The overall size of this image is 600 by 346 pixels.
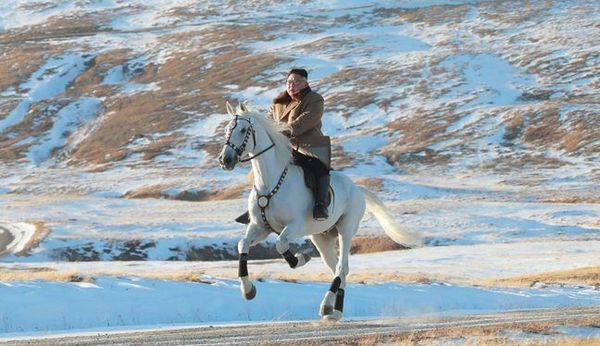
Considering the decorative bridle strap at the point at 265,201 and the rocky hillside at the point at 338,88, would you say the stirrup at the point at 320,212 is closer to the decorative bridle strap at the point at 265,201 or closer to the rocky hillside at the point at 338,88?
the decorative bridle strap at the point at 265,201

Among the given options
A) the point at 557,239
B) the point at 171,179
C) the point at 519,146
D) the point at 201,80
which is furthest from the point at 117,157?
the point at 557,239

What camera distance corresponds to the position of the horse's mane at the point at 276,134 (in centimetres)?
1628

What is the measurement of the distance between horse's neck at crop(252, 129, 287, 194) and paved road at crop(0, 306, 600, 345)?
7.61ft

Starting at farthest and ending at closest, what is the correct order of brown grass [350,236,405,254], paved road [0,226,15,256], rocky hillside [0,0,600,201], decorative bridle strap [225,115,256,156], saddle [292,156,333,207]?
rocky hillside [0,0,600,201]
brown grass [350,236,405,254]
paved road [0,226,15,256]
saddle [292,156,333,207]
decorative bridle strap [225,115,256,156]

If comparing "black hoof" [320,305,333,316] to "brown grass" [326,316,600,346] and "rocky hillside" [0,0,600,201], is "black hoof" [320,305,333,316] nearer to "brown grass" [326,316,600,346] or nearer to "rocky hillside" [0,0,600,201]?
"brown grass" [326,316,600,346]

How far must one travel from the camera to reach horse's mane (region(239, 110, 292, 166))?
641 inches

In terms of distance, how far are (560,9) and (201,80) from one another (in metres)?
62.5

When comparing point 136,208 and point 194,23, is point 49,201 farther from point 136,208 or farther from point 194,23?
point 194,23

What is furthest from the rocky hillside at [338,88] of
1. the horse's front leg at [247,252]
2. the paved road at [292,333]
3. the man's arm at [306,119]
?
the horse's front leg at [247,252]

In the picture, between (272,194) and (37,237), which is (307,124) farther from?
(37,237)

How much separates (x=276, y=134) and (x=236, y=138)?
4.22ft

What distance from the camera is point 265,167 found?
16000 mm

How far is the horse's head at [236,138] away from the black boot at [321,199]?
1528 millimetres

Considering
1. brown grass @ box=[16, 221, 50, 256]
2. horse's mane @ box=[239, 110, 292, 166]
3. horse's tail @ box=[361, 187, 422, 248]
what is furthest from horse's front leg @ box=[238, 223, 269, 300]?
brown grass @ box=[16, 221, 50, 256]
